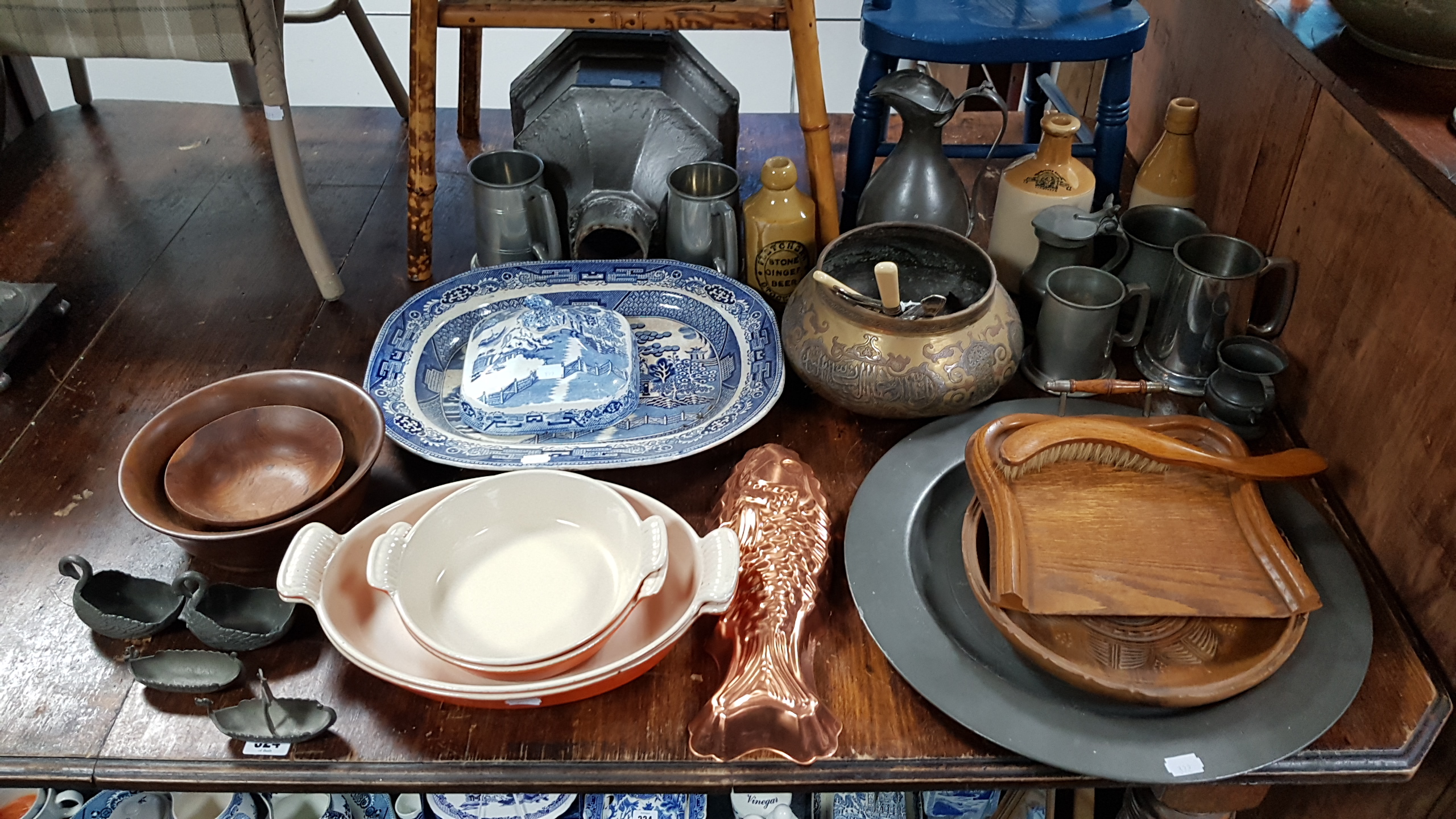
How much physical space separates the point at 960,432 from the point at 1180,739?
311 millimetres

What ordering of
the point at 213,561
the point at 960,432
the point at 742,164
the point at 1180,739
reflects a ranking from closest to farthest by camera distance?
the point at 1180,739, the point at 213,561, the point at 960,432, the point at 742,164

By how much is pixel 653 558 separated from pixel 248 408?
407 millimetres

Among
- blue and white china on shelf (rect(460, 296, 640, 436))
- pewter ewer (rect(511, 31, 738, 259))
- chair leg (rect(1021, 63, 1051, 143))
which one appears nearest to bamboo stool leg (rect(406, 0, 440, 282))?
pewter ewer (rect(511, 31, 738, 259))

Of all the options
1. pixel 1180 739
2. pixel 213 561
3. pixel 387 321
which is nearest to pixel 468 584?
pixel 213 561

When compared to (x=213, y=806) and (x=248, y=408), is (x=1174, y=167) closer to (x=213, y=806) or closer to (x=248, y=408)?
(x=248, y=408)

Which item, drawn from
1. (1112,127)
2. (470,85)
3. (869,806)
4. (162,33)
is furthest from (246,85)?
(869,806)

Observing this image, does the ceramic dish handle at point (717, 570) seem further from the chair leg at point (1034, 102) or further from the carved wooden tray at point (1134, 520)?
the chair leg at point (1034, 102)

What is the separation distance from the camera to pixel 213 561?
0.78 meters

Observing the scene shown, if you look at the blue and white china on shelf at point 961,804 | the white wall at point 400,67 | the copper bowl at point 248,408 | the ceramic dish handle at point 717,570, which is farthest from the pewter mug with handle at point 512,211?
the white wall at point 400,67

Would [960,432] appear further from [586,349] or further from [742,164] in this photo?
[742,164]

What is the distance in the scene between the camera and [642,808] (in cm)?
110

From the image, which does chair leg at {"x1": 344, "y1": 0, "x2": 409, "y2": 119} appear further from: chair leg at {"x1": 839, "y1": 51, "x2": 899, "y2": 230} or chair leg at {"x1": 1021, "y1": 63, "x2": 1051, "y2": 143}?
chair leg at {"x1": 1021, "y1": 63, "x2": 1051, "y2": 143}

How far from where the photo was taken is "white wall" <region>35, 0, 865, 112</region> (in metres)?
2.49

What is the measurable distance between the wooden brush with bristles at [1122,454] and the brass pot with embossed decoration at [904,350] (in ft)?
0.25
